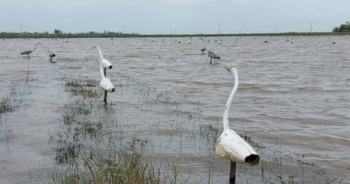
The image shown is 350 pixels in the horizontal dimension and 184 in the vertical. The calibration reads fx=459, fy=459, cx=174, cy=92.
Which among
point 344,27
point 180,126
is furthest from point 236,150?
point 344,27

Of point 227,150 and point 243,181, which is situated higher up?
point 227,150

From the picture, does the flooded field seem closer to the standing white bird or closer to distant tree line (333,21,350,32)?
the standing white bird

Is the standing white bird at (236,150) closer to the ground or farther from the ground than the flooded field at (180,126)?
farther from the ground

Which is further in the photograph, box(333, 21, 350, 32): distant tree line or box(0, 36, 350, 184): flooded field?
box(333, 21, 350, 32): distant tree line

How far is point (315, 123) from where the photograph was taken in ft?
31.9

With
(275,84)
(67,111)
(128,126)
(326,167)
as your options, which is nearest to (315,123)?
(326,167)

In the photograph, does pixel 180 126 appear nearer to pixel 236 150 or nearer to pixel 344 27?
pixel 236 150

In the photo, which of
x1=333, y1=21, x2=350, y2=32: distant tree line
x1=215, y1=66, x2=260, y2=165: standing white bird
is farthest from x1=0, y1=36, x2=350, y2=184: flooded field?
x1=333, y1=21, x2=350, y2=32: distant tree line

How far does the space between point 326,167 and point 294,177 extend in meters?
0.85

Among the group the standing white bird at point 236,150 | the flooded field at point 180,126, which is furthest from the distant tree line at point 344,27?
the standing white bird at point 236,150

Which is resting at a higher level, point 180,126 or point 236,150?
point 236,150

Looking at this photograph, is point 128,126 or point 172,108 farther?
point 172,108

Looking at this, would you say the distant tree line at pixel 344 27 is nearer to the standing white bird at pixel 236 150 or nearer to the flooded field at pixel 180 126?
the flooded field at pixel 180 126

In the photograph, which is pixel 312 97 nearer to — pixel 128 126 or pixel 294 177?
pixel 128 126
